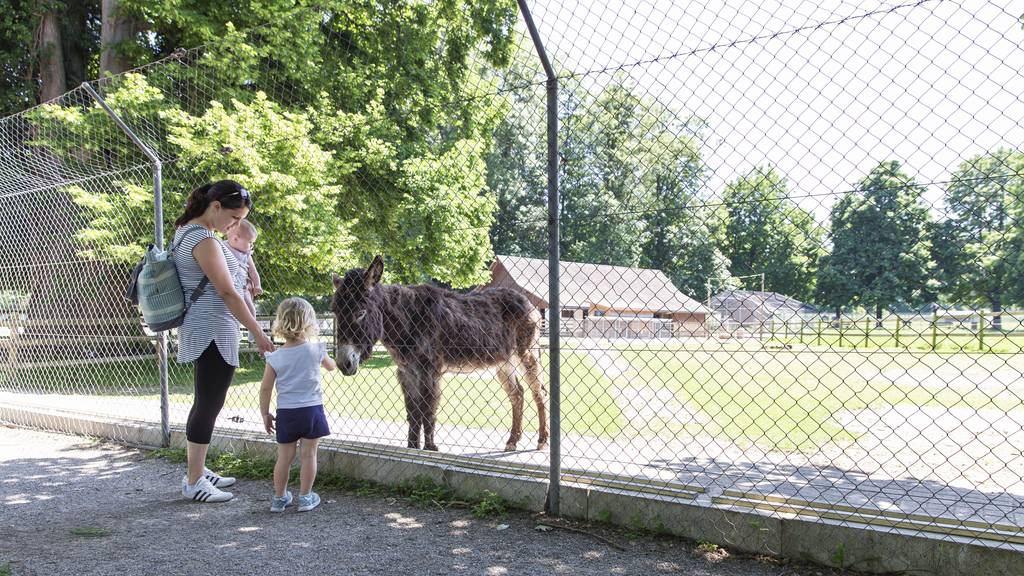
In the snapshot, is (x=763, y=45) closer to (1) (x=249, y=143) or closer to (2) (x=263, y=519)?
(2) (x=263, y=519)

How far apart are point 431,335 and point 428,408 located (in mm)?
684

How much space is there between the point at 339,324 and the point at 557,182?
7.50ft

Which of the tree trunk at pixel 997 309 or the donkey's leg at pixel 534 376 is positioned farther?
the donkey's leg at pixel 534 376

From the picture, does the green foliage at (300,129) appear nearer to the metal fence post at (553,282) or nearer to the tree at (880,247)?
the metal fence post at (553,282)

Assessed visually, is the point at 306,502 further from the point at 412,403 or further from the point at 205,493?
the point at 412,403

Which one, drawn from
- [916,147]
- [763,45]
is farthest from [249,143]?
[916,147]

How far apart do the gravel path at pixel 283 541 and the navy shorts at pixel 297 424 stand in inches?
21.0

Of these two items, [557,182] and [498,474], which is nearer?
[557,182]

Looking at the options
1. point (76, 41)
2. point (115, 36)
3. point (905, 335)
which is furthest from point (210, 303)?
→ point (76, 41)

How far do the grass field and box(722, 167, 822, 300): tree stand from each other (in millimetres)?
556

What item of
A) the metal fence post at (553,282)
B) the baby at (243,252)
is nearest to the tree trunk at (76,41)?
the baby at (243,252)

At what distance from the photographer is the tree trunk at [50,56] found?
54.2ft

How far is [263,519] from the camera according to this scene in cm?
425

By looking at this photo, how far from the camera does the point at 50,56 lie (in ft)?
54.1
